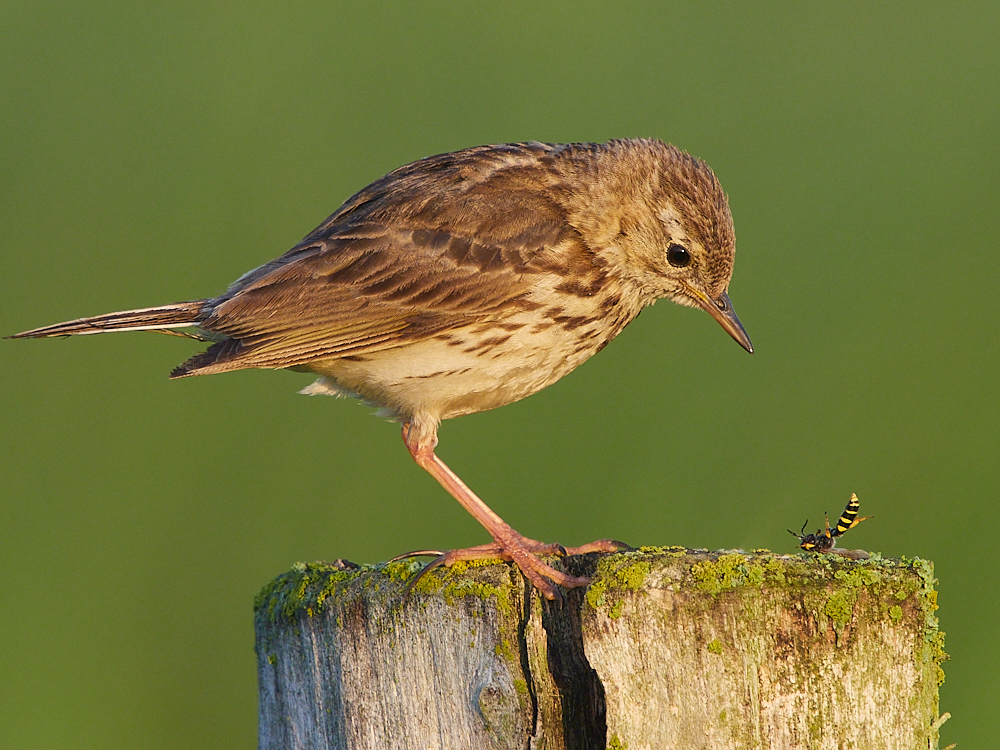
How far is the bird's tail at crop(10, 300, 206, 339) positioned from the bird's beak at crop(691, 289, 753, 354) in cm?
255

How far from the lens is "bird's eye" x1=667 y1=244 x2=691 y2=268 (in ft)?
18.8

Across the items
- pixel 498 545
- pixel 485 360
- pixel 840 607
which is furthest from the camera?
pixel 485 360

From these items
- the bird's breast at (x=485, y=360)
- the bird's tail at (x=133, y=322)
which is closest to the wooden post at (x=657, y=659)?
the bird's breast at (x=485, y=360)

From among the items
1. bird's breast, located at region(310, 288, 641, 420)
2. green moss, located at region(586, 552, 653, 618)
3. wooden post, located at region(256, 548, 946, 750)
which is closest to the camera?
wooden post, located at region(256, 548, 946, 750)

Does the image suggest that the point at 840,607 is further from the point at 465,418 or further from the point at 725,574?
the point at 465,418

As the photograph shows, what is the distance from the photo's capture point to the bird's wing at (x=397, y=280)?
18.2 feet

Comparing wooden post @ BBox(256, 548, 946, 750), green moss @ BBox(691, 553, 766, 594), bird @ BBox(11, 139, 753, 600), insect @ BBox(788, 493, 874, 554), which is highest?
bird @ BBox(11, 139, 753, 600)

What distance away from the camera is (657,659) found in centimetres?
326

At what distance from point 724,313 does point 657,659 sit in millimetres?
2889

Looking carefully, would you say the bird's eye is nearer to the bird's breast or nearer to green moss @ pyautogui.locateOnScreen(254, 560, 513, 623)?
the bird's breast

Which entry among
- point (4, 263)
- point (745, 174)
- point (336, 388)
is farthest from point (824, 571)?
point (4, 263)

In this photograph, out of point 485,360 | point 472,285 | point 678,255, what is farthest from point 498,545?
point 678,255

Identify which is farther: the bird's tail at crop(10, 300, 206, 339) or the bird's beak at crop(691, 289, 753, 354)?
the bird's beak at crop(691, 289, 753, 354)

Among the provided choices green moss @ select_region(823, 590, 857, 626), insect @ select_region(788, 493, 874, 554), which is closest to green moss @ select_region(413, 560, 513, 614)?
green moss @ select_region(823, 590, 857, 626)
